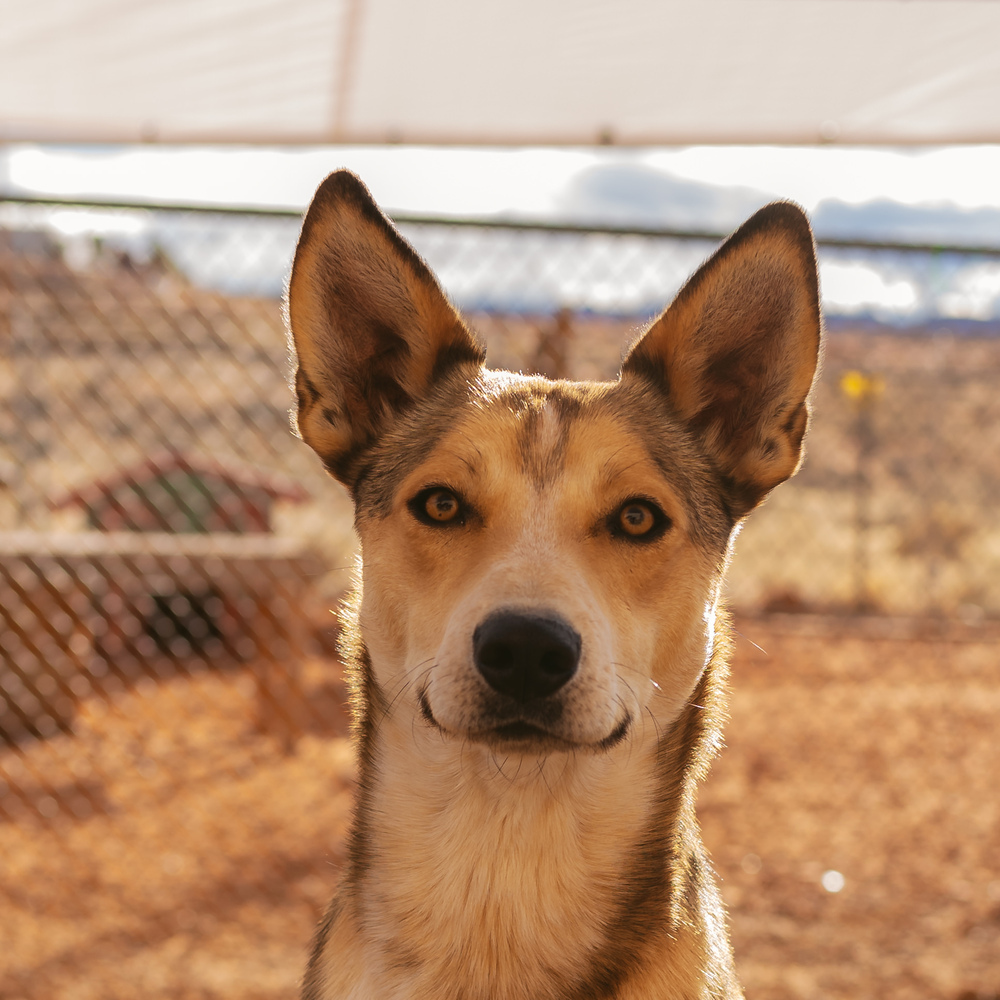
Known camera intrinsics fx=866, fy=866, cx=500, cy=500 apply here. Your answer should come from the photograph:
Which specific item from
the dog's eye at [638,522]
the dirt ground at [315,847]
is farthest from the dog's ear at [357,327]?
the dirt ground at [315,847]

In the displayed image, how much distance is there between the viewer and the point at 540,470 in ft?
7.28

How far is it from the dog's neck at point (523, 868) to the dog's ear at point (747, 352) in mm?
773

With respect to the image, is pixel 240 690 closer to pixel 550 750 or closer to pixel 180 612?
pixel 180 612

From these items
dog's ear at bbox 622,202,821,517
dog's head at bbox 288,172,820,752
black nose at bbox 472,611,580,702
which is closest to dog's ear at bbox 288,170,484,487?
dog's head at bbox 288,172,820,752

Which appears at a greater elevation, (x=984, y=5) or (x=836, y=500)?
(x=984, y=5)

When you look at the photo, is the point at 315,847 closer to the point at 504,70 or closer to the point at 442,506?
the point at 442,506

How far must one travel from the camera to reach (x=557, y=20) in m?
3.23

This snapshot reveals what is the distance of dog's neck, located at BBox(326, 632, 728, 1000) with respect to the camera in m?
2.02

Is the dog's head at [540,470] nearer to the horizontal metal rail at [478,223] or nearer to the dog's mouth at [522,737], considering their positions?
the dog's mouth at [522,737]

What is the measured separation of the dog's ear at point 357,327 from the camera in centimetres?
228

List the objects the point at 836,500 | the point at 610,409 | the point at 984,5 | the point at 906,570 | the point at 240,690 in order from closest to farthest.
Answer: the point at 610,409 < the point at 984,5 < the point at 240,690 < the point at 906,570 < the point at 836,500

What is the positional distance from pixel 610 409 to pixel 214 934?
326 centimetres

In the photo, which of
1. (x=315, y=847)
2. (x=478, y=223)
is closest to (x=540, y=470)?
(x=478, y=223)

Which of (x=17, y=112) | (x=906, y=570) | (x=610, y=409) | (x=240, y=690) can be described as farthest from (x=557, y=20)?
(x=906, y=570)
